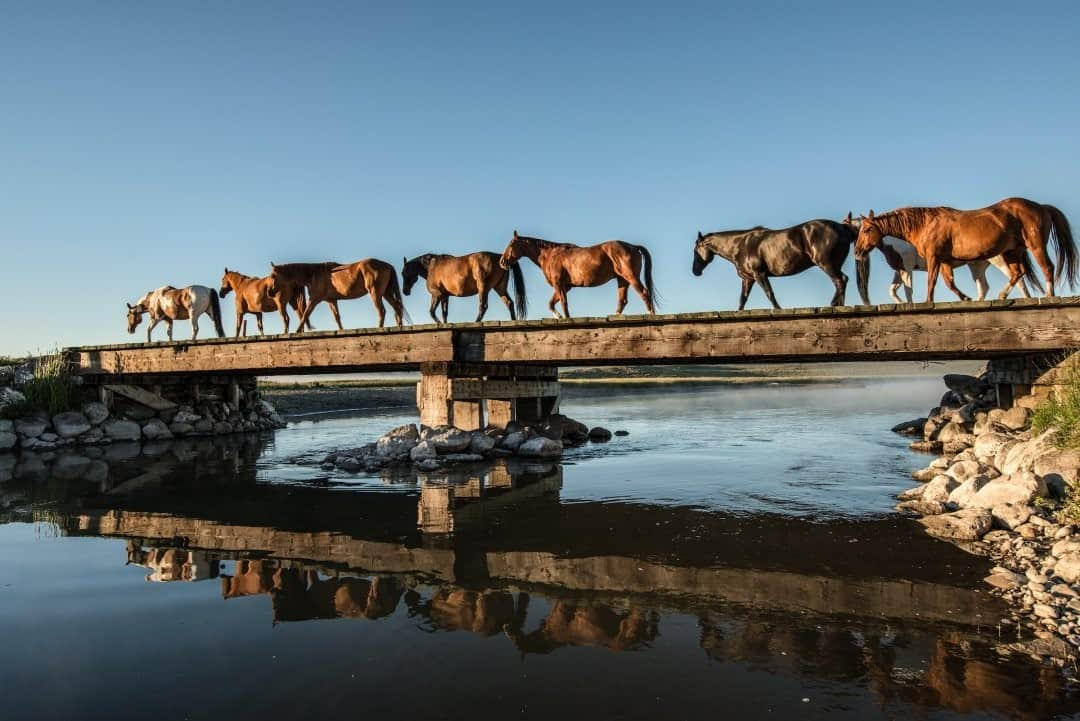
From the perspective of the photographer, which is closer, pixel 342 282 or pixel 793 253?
pixel 793 253

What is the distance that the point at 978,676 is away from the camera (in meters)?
4.15

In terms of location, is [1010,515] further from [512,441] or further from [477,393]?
[477,393]

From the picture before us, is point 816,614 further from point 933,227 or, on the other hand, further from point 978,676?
point 933,227

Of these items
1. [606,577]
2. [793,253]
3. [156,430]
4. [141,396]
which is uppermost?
[793,253]

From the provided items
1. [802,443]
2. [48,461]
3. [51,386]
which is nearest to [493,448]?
[802,443]

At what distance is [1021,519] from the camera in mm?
7254

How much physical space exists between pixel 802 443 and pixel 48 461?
21005 mm

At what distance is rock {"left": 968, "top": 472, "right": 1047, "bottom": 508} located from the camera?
24.8 feet

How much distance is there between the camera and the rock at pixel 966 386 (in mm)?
17703

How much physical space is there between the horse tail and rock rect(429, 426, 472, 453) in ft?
40.7

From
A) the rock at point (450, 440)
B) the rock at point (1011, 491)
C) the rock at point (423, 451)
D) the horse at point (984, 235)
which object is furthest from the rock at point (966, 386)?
the rock at point (423, 451)

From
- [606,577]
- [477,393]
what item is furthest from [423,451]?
[606,577]

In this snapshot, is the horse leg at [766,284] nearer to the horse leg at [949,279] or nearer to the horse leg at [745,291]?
the horse leg at [745,291]

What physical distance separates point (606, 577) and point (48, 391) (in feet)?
80.4
